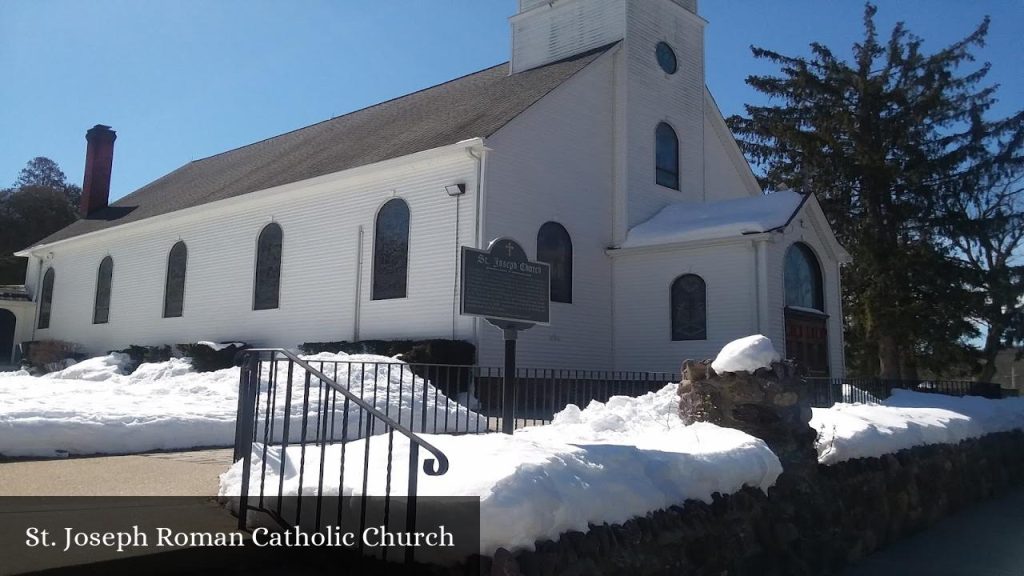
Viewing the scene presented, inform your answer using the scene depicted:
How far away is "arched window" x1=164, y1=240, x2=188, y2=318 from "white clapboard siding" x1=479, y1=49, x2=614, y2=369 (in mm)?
11212

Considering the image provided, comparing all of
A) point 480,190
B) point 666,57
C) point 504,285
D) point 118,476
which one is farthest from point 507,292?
point 666,57

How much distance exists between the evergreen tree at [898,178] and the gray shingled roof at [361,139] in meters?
11.4

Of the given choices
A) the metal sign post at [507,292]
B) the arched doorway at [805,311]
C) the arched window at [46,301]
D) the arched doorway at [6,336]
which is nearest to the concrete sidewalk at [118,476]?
the metal sign post at [507,292]

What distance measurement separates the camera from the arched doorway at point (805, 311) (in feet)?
58.7

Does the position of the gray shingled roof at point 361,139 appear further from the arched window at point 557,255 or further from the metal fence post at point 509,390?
the metal fence post at point 509,390

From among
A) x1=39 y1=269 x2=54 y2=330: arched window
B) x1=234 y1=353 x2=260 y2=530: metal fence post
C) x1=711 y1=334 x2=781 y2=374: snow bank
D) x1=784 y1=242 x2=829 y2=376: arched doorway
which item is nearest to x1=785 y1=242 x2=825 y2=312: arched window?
x1=784 y1=242 x2=829 y2=376: arched doorway

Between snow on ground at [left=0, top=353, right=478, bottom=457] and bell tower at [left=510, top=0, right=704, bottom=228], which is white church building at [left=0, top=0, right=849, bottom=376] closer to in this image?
bell tower at [left=510, top=0, right=704, bottom=228]

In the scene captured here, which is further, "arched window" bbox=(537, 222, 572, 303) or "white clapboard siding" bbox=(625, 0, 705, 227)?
"white clapboard siding" bbox=(625, 0, 705, 227)

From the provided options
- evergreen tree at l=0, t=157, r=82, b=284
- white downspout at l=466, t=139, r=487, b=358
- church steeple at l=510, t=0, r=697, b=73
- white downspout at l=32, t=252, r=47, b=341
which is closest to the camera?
white downspout at l=466, t=139, r=487, b=358

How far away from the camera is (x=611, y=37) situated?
21.0 metres

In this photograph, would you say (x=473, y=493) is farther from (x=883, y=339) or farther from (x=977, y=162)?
(x=977, y=162)

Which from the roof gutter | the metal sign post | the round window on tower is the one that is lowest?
the metal sign post

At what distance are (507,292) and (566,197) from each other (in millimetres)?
9858

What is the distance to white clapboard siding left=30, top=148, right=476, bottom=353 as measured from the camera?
55.7ft
